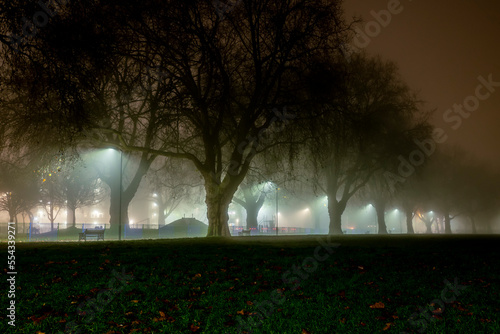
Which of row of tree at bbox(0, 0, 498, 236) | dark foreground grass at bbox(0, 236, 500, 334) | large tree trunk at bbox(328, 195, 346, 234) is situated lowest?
dark foreground grass at bbox(0, 236, 500, 334)

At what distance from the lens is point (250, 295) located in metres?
6.98

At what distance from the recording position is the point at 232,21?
780 inches

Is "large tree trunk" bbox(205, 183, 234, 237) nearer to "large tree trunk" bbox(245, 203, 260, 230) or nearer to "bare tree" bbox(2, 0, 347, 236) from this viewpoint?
"bare tree" bbox(2, 0, 347, 236)

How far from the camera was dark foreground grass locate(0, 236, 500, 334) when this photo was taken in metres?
5.51

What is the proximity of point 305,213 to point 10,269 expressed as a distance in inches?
4153

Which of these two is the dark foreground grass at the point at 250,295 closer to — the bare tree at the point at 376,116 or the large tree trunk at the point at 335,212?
the bare tree at the point at 376,116

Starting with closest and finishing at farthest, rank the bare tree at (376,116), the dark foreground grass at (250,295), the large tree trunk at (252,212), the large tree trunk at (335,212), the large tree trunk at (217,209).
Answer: the dark foreground grass at (250,295), the large tree trunk at (217,209), the bare tree at (376,116), the large tree trunk at (335,212), the large tree trunk at (252,212)

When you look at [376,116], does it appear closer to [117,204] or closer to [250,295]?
[117,204]

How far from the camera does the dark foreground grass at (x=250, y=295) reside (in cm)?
551

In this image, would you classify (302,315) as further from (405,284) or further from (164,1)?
(164,1)

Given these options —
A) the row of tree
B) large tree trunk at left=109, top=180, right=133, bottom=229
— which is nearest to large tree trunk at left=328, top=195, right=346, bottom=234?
the row of tree

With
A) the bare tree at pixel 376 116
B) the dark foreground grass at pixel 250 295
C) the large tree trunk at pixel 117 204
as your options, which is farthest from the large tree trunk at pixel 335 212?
the dark foreground grass at pixel 250 295

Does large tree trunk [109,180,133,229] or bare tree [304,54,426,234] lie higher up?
bare tree [304,54,426,234]

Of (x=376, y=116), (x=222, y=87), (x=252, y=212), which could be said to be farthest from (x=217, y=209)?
(x=252, y=212)
